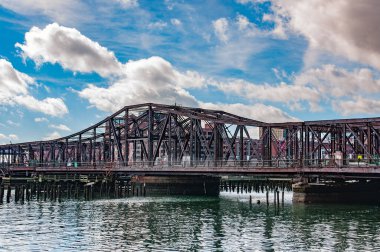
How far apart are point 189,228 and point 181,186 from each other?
188 feet

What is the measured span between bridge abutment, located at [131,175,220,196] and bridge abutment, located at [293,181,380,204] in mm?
36148

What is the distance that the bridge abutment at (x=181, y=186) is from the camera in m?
116

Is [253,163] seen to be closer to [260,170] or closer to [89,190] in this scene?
[260,170]

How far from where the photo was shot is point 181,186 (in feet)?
381

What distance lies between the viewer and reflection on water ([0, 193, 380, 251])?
48.3 meters

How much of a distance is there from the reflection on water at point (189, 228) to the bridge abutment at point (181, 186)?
30150 mm

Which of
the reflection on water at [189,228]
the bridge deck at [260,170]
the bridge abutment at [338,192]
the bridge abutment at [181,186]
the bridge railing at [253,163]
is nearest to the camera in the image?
the reflection on water at [189,228]

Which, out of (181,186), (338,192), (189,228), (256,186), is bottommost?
(189,228)

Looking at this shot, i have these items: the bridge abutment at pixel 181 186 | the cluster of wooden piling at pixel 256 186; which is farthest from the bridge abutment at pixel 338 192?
the cluster of wooden piling at pixel 256 186

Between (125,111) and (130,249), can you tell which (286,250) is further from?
(125,111)

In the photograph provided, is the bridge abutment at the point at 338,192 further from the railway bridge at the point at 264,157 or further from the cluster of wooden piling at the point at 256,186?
the cluster of wooden piling at the point at 256,186

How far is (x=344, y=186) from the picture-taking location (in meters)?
84.2

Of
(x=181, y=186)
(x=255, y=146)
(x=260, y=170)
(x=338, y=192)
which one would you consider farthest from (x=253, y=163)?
(x=338, y=192)

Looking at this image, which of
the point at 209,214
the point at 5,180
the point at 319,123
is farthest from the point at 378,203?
the point at 5,180
